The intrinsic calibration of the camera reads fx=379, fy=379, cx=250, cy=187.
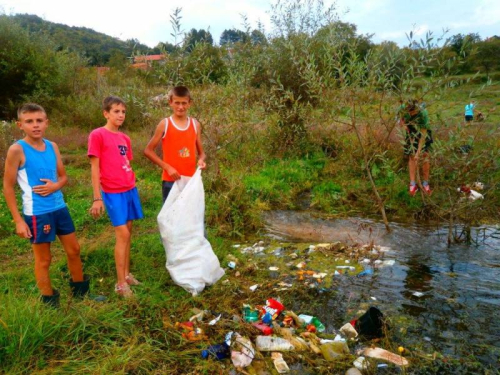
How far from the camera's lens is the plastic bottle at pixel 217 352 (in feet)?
9.13

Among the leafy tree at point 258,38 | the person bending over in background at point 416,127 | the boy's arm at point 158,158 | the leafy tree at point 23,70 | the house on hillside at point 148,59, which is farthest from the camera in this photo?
the leafy tree at point 23,70

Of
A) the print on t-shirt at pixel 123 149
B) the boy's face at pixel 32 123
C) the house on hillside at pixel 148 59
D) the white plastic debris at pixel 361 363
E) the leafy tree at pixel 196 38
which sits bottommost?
the white plastic debris at pixel 361 363

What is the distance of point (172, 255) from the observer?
374 centimetres

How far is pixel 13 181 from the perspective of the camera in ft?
9.87

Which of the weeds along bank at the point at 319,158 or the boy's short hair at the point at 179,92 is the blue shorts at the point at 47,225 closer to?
the boy's short hair at the point at 179,92

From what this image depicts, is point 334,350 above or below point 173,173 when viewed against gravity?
below

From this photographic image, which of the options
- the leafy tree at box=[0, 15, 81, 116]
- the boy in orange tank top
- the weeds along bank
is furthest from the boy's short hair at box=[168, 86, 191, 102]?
the leafy tree at box=[0, 15, 81, 116]

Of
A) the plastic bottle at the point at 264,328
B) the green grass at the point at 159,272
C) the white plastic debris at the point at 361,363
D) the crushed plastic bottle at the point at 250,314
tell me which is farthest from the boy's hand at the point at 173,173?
the white plastic debris at the point at 361,363

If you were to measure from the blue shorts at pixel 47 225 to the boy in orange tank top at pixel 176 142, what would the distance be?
3.35 ft

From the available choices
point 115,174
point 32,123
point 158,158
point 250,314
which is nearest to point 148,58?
point 158,158

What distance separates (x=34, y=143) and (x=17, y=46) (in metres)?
15.7

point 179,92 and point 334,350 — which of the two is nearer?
point 334,350

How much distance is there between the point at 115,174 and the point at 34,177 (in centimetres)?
67

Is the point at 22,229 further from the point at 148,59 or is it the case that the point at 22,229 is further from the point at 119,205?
the point at 148,59
